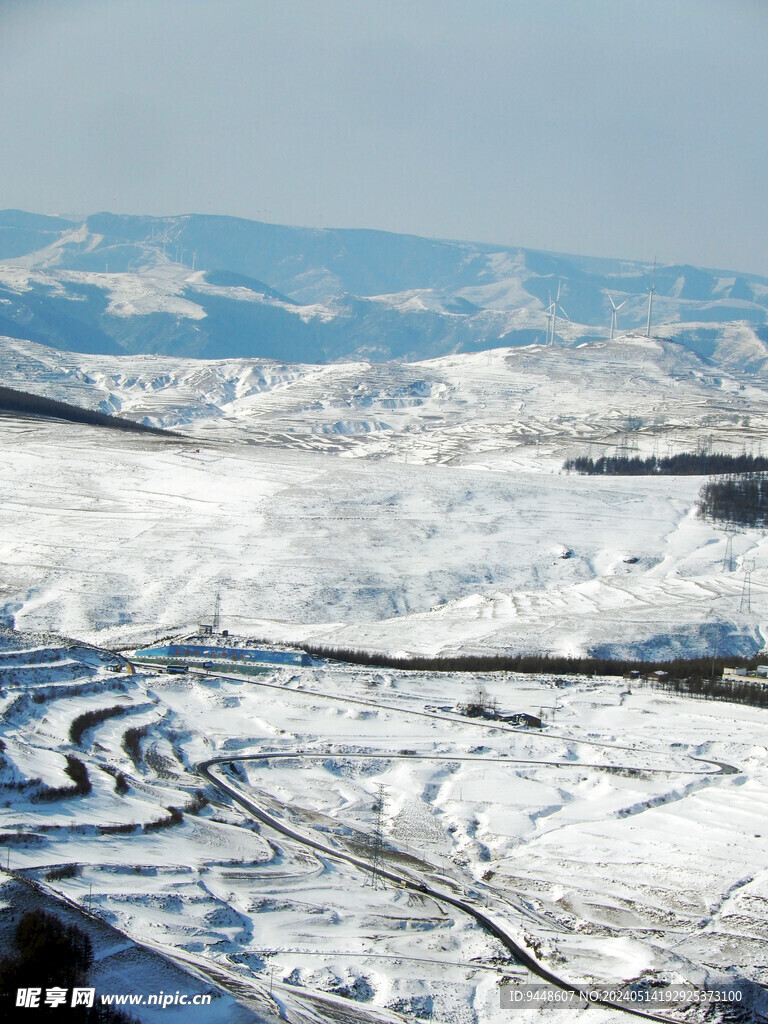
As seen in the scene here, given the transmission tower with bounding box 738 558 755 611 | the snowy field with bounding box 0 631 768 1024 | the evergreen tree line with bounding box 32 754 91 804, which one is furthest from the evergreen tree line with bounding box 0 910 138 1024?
the transmission tower with bounding box 738 558 755 611

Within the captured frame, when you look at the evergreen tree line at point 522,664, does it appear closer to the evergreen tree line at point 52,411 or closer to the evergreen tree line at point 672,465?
the evergreen tree line at point 672,465

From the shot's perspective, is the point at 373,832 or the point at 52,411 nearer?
the point at 373,832

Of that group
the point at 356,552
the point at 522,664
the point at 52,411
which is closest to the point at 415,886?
the point at 522,664

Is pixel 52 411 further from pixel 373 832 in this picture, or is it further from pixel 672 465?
pixel 373 832

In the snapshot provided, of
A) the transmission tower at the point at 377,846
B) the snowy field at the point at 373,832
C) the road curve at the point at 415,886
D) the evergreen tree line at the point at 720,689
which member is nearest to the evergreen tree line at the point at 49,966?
the snowy field at the point at 373,832

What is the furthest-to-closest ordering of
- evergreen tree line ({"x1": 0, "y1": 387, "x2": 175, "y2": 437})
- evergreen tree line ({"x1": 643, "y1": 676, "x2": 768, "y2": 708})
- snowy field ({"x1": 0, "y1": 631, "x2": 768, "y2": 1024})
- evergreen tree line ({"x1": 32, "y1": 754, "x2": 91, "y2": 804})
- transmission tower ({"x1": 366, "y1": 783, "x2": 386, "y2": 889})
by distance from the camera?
evergreen tree line ({"x1": 0, "y1": 387, "x2": 175, "y2": 437})
evergreen tree line ({"x1": 643, "y1": 676, "x2": 768, "y2": 708})
evergreen tree line ({"x1": 32, "y1": 754, "x2": 91, "y2": 804})
transmission tower ({"x1": 366, "y1": 783, "x2": 386, "y2": 889})
snowy field ({"x1": 0, "y1": 631, "x2": 768, "y2": 1024})

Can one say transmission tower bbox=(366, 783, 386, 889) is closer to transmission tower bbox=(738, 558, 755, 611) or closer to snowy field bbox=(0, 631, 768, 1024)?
snowy field bbox=(0, 631, 768, 1024)

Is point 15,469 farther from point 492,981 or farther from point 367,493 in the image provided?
point 492,981
